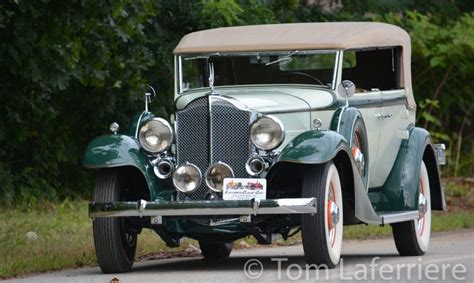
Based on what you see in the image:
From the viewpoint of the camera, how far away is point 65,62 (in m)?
13.8

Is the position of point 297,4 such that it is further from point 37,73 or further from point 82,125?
point 37,73

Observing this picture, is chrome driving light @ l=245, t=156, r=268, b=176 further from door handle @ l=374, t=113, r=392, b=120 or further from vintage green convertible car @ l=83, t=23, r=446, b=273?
door handle @ l=374, t=113, r=392, b=120

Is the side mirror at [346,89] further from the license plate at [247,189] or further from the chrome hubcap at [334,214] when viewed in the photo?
the license plate at [247,189]

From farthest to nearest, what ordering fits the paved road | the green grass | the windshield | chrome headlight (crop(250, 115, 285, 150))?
the windshield
the green grass
chrome headlight (crop(250, 115, 285, 150))
the paved road

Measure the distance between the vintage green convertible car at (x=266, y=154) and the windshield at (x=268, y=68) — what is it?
0.01 meters

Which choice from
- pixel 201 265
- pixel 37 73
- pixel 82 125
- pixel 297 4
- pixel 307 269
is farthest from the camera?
pixel 297 4

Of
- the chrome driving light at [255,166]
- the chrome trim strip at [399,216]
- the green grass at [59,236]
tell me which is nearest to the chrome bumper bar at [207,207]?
the chrome driving light at [255,166]

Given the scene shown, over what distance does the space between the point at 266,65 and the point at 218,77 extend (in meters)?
0.55

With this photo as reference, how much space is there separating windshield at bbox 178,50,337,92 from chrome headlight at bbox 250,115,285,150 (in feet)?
3.93

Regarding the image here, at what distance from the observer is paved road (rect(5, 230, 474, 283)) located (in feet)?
29.5

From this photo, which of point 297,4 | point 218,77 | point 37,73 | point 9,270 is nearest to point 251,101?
point 218,77

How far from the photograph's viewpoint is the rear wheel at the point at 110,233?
9.70m

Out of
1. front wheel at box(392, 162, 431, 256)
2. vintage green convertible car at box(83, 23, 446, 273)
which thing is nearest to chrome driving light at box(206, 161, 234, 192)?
vintage green convertible car at box(83, 23, 446, 273)

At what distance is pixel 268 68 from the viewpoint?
36.6 feet
